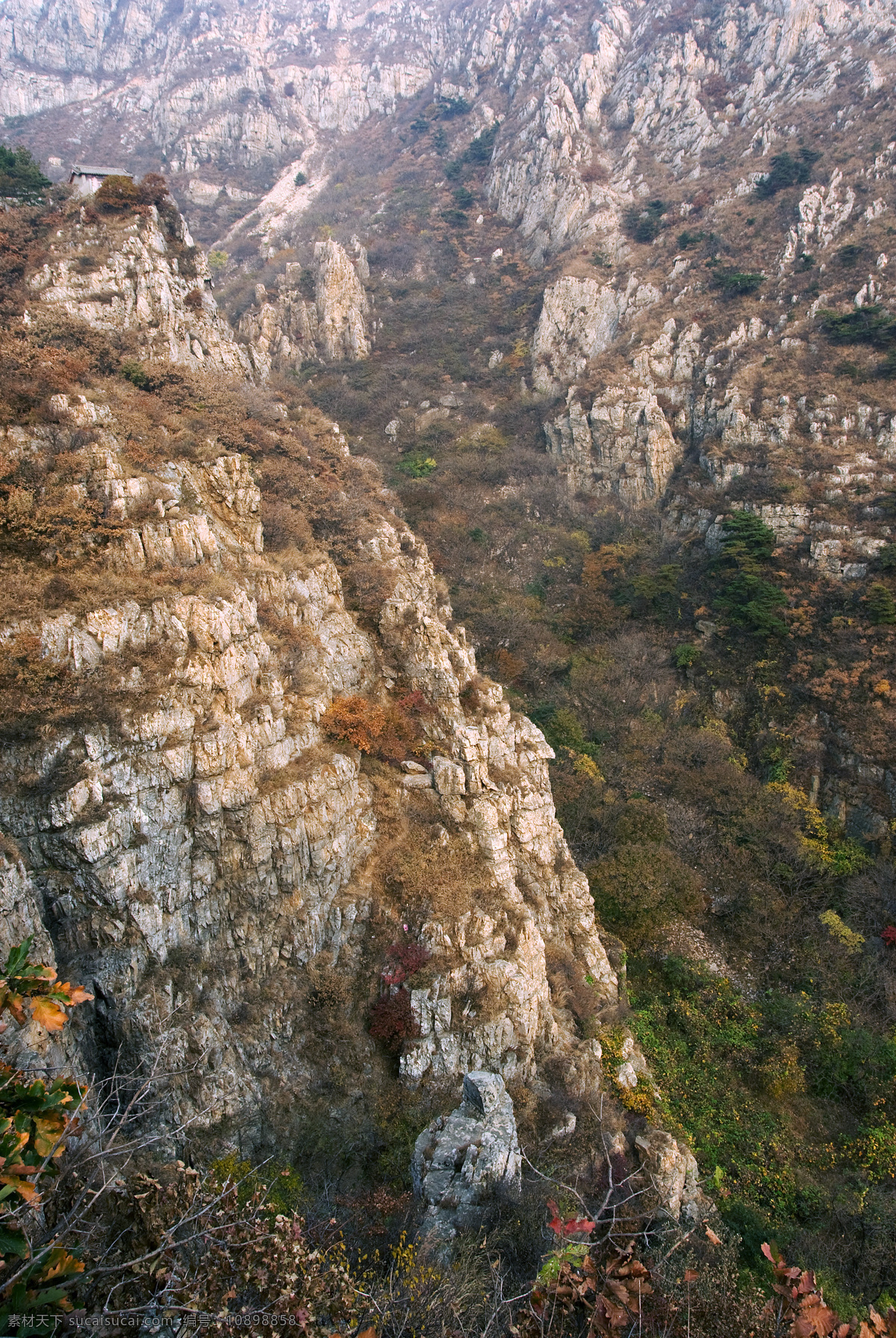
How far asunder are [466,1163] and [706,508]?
30.2 m

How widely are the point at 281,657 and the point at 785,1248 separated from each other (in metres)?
17.5

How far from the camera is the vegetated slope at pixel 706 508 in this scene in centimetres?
1780

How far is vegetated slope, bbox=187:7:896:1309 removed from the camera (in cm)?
1780

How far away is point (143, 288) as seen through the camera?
23.2m

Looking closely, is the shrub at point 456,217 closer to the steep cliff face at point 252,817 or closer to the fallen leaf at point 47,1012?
the steep cliff face at point 252,817

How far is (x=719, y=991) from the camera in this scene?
19109 millimetres

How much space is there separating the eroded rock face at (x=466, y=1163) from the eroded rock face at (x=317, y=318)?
44203 mm

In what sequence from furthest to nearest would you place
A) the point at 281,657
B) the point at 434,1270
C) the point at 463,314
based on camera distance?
1. the point at 463,314
2. the point at 281,657
3. the point at 434,1270

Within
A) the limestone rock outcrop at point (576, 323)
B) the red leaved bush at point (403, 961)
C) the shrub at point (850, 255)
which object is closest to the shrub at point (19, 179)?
the limestone rock outcrop at point (576, 323)

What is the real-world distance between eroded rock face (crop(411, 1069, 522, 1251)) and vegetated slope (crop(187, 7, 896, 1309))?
6.96 metres

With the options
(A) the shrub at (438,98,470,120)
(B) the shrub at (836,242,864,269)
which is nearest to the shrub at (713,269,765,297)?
(B) the shrub at (836,242,864,269)

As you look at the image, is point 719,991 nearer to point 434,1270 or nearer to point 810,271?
point 434,1270

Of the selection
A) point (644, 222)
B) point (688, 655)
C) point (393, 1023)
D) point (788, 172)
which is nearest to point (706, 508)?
point (688, 655)

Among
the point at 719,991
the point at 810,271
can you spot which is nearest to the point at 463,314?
the point at 810,271
